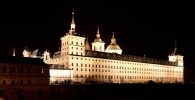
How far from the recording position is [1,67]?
50.6 metres

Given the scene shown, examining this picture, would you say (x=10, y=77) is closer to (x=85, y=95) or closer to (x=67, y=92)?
(x=67, y=92)

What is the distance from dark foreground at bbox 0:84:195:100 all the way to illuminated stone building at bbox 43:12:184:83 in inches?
979

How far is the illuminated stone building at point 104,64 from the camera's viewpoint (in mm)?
89125

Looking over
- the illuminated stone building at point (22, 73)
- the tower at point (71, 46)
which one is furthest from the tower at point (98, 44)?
the illuminated stone building at point (22, 73)

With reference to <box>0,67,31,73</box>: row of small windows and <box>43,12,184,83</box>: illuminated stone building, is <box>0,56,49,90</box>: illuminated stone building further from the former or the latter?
<box>43,12,184,83</box>: illuminated stone building

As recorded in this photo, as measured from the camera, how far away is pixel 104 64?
328 ft

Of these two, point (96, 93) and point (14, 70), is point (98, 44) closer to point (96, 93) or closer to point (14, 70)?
point (96, 93)

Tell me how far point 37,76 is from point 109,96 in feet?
47.4

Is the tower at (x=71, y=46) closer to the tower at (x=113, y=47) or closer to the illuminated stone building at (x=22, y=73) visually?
the illuminated stone building at (x=22, y=73)

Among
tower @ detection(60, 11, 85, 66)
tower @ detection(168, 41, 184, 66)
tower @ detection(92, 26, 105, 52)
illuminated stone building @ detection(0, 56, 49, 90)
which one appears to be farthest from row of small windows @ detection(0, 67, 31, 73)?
tower @ detection(168, 41, 184, 66)

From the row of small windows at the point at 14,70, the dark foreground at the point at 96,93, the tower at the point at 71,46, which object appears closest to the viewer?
the dark foreground at the point at 96,93

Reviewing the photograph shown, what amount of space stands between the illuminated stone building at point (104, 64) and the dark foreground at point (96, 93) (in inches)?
979

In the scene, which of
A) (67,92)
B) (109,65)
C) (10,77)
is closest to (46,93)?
(67,92)

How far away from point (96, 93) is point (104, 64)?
4545 cm
